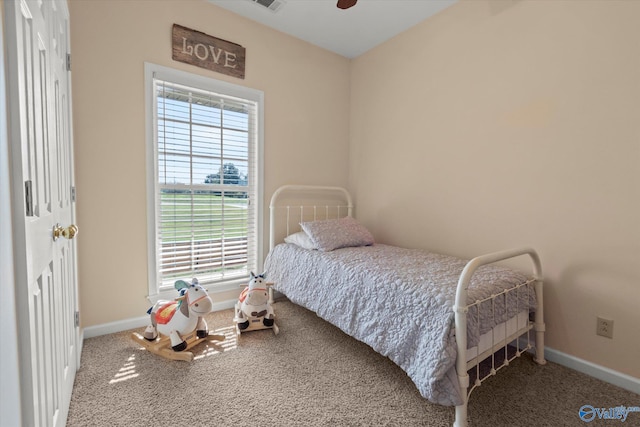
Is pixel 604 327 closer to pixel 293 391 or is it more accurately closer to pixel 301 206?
pixel 293 391

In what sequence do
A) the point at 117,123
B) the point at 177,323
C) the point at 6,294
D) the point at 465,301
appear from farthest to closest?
the point at 117,123 < the point at 177,323 < the point at 465,301 < the point at 6,294

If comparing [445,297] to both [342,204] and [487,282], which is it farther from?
[342,204]

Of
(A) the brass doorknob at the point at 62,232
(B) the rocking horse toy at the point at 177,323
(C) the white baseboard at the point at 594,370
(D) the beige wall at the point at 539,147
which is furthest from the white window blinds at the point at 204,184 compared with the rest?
(C) the white baseboard at the point at 594,370

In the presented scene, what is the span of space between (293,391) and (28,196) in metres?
1.40

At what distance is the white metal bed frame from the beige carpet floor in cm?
13

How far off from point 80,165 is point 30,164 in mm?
1417

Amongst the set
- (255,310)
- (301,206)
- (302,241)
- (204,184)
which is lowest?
(255,310)

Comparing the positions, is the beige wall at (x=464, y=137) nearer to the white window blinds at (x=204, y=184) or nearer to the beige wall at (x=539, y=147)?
the beige wall at (x=539, y=147)

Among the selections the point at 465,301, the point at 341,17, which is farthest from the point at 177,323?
the point at 341,17

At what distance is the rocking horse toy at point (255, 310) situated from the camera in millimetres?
2193

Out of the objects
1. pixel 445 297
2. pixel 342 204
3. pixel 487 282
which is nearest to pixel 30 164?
pixel 445 297

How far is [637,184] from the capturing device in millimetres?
1588

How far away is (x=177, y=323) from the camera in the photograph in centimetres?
192

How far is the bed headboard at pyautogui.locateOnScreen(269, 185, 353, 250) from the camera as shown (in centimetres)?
288
